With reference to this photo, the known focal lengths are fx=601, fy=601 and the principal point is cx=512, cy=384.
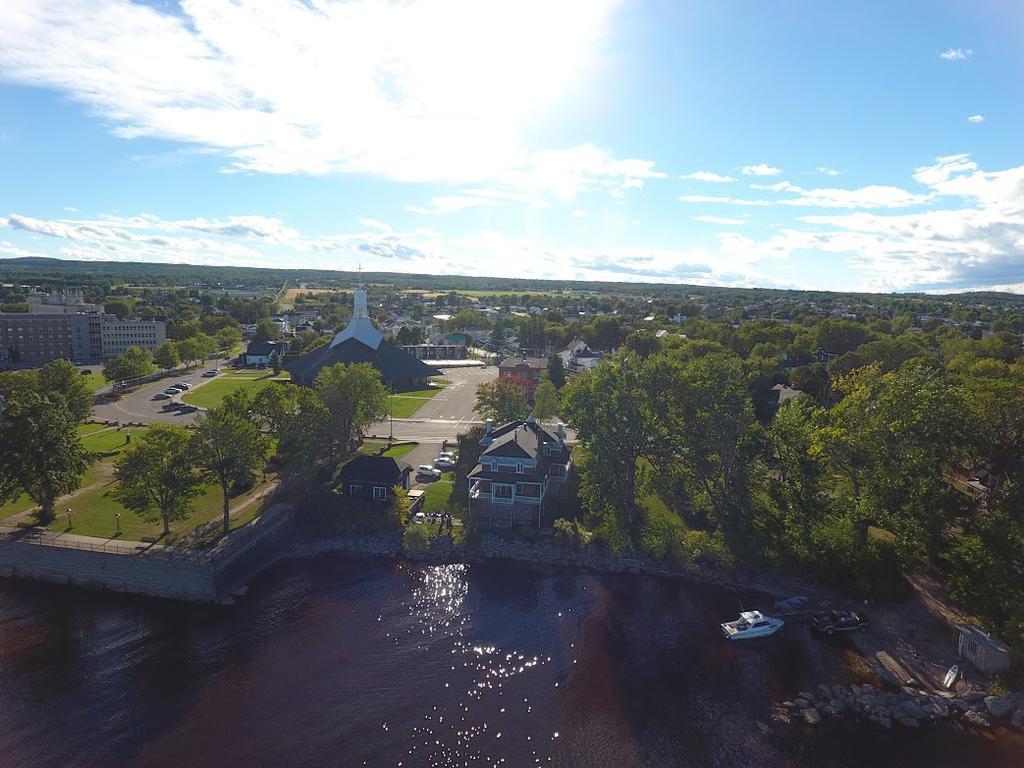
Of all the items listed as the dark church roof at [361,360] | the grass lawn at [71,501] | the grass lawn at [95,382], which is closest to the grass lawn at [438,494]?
the grass lawn at [71,501]

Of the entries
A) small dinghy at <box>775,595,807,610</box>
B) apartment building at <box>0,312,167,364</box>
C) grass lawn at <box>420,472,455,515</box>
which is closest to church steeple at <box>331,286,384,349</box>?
apartment building at <box>0,312,167,364</box>

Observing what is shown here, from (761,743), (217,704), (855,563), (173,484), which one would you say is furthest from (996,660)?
(173,484)

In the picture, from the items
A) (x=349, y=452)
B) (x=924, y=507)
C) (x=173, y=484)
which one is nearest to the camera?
(x=924, y=507)

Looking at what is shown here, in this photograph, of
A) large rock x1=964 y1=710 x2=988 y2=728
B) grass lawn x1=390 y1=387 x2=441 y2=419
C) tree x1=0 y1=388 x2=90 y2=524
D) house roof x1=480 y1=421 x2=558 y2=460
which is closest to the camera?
large rock x1=964 y1=710 x2=988 y2=728

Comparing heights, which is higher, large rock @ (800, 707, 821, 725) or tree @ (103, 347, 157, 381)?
tree @ (103, 347, 157, 381)

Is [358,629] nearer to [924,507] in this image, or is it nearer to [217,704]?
[217,704]

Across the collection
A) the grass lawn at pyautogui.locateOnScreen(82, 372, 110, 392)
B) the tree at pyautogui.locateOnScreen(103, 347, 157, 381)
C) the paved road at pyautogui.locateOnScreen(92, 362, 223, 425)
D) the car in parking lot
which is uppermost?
the tree at pyautogui.locateOnScreen(103, 347, 157, 381)

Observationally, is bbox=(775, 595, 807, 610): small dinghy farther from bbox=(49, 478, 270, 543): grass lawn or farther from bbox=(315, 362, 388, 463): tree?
bbox=(315, 362, 388, 463): tree
